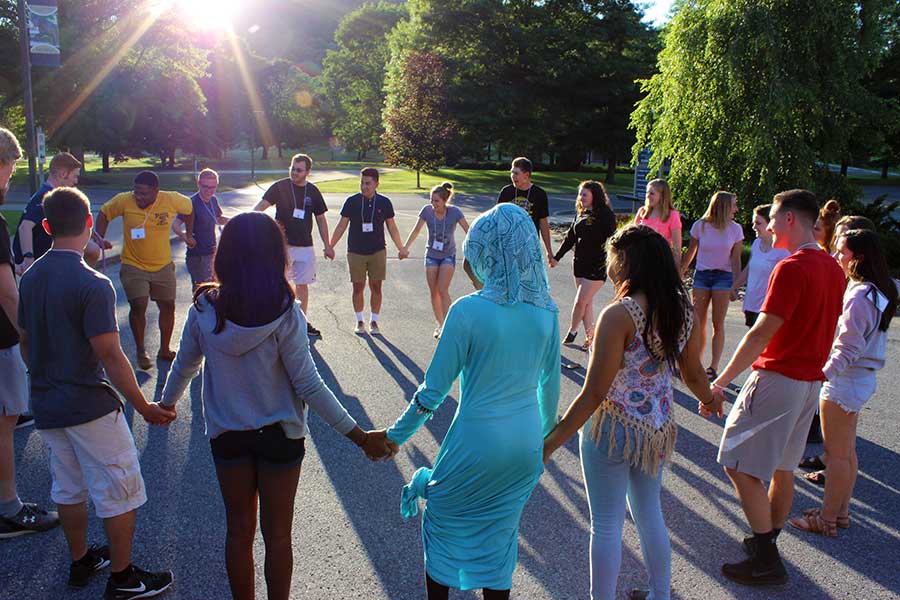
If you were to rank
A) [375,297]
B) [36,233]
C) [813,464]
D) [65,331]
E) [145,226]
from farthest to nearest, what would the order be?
[375,297]
[145,226]
[36,233]
[813,464]
[65,331]

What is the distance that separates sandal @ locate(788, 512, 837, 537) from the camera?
3.97m

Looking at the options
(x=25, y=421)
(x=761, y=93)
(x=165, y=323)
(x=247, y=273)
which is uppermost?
(x=761, y=93)

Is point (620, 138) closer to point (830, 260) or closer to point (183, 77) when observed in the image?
point (183, 77)

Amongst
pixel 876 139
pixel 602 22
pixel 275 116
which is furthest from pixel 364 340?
pixel 275 116

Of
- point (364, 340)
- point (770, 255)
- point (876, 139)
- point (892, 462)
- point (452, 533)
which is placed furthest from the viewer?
point (876, 139)

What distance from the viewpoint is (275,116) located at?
220ft

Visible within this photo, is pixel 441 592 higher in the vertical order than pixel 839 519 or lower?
higher

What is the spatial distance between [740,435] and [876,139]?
14.6 m

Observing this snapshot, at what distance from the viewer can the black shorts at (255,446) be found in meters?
2.71

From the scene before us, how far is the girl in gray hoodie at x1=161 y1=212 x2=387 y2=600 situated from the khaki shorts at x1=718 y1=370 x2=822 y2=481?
1.88 meters

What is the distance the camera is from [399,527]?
13.0ft

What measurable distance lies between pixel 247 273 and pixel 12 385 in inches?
81.1

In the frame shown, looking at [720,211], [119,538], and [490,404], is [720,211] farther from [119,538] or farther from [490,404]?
[119,538]

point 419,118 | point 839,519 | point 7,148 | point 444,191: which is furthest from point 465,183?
point 839,519
